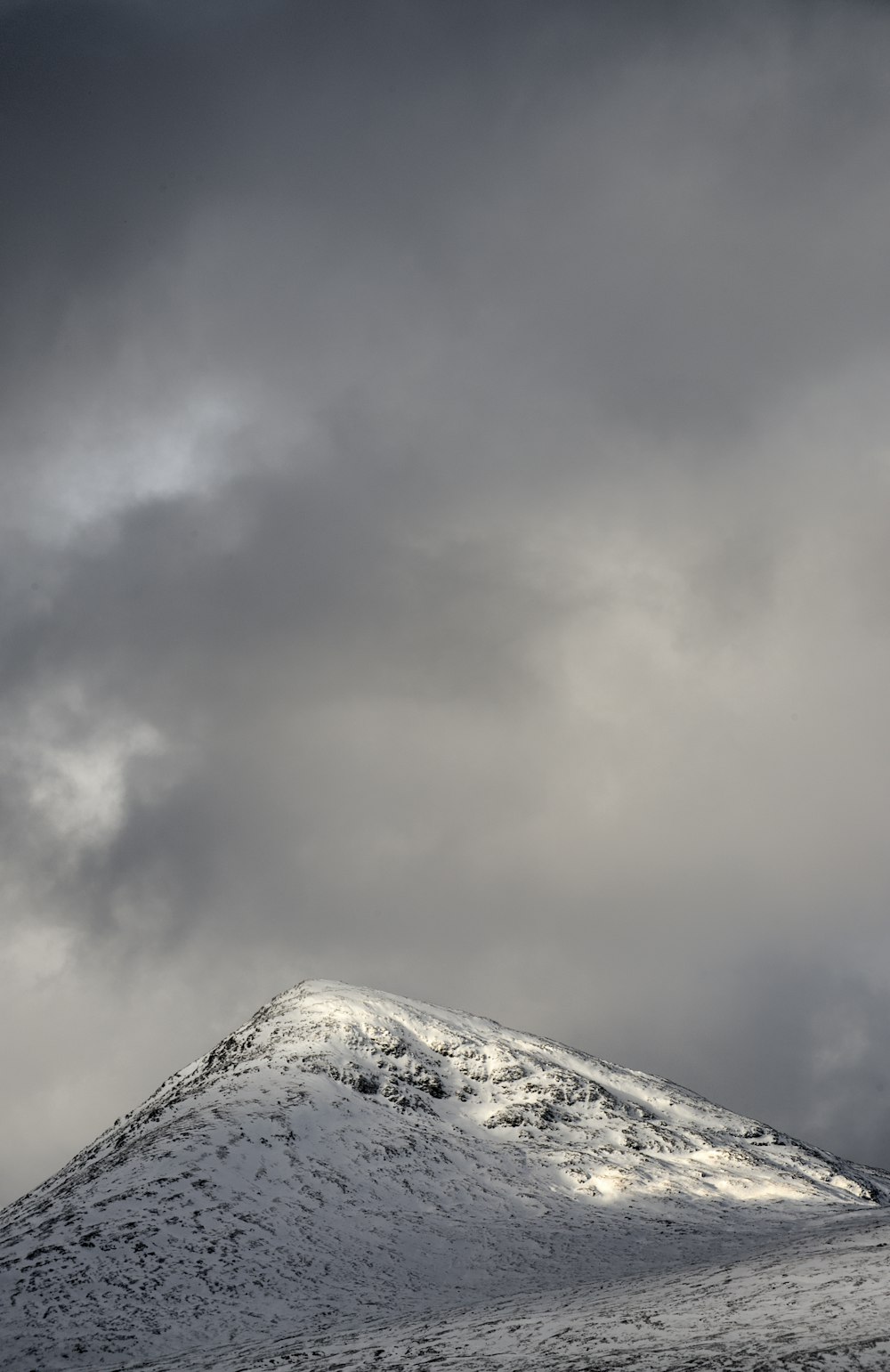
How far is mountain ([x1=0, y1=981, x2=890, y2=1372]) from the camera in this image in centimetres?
4469

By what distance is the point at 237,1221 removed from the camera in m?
57.4

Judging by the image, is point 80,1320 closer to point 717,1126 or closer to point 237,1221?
point 237,1221

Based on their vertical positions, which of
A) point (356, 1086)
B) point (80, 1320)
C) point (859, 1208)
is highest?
point (356, 1086)

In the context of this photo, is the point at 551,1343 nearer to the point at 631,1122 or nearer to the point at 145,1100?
the point at 631,1122

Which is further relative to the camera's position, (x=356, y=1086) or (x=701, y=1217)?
(x=356, y=1086)

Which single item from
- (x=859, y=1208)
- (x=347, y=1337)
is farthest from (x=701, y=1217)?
(x=347, y=1337)

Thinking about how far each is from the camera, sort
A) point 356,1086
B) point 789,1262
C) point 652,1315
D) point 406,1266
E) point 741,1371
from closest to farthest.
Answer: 1. point 741,1371
2. point 652,1315
3. point 789,1262
4. point 406,1266
5. point 356,1086

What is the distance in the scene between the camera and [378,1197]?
6769 centimetres

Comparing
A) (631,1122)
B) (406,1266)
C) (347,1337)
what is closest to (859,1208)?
(631,1122)

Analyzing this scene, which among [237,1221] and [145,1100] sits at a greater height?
[145,1100]

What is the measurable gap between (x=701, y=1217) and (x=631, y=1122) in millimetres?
23331

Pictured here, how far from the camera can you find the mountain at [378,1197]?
4469 centimetres

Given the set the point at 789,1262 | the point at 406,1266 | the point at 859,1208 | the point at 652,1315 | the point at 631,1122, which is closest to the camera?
the point at 652,1315

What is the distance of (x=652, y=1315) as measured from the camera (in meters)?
A: 33.7
